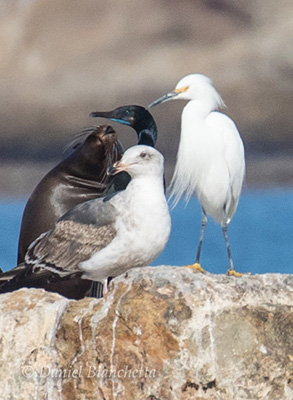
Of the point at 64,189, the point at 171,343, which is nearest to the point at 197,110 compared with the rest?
the point at 171,343

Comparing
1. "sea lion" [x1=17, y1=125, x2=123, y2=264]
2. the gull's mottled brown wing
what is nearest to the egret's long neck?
the gull's mottled brown wing

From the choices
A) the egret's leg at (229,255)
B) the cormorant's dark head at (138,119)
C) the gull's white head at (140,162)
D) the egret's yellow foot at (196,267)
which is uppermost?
the cormorant's dark head at (138,119)

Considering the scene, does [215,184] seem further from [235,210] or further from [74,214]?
[74,214]

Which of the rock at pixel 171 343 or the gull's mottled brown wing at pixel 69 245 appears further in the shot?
the gull's mottled brown wing at pixel 69 245

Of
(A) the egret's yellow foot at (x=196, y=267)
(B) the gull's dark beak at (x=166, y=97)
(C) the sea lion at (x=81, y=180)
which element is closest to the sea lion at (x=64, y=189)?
(C) the sea lion at (x=81, y=180)

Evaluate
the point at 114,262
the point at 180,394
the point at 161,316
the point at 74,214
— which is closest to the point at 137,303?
the point at 161,316

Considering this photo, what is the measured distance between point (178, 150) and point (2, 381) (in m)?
2.33

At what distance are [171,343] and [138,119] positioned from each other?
10.8 ft

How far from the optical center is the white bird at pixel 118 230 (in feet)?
23.4

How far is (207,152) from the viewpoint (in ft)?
25.2

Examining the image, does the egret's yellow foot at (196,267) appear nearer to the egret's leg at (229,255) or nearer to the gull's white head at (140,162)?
the egret's leg at (229,255)

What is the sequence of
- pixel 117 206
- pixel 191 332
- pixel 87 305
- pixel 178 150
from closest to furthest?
pixel 191 332 < pixel 87 305 < pixel 117 206 < pixel 178 150

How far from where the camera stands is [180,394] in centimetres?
625

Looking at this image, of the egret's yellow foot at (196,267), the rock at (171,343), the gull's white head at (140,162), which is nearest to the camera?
the rock at (171,343)
